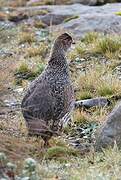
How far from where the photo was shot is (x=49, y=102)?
694 cm

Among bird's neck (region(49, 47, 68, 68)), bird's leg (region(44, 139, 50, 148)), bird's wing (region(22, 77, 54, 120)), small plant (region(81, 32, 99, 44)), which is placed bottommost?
small plant (region(81, 32, 99, 44))

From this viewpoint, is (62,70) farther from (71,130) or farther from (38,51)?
(38,51)

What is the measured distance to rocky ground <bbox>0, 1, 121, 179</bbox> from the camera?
258 inches

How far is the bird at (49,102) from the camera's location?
682 cm

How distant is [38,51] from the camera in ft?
41.7

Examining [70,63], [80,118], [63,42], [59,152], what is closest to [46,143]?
[59,152]

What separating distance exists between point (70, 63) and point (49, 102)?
4.76 m

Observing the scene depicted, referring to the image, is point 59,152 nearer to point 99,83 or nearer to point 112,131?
point 112,131

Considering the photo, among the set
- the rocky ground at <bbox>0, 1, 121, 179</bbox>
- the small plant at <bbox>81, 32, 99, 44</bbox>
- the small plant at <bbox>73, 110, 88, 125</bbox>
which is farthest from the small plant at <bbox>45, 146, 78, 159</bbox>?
the small plant at <bbox>81, 32, 99, 44</bbox>

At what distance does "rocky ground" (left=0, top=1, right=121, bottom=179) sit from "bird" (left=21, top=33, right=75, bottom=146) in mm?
135

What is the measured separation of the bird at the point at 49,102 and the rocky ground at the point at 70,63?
135 mm

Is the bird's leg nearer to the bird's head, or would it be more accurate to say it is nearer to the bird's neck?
the bird's neck

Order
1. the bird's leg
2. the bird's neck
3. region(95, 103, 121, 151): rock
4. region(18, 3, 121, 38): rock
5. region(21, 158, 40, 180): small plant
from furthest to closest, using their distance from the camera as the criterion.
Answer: region(18, 3, 121, 38): rock < the bird's neck < the bird's leg < region(95, 103, 121, 151): rock < region(21, 158, 40, 180): small plant

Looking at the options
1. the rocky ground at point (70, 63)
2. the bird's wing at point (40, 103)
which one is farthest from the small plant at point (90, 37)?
the bird's wing at point (40, 103)
